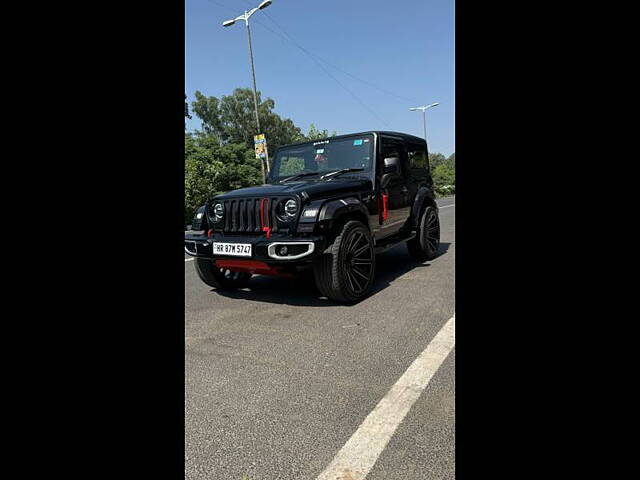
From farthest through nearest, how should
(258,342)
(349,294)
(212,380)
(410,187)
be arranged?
1. (410,187)
2. (349,294)
3. (258,342)
4. (212,380)

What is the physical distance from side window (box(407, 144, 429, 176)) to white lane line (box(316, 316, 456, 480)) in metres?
3.33

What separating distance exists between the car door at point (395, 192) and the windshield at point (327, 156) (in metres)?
0.20

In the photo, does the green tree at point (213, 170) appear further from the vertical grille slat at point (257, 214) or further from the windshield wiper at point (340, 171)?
the vertical grille slat at point (257, 214)

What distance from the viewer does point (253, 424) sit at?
6.47 feet

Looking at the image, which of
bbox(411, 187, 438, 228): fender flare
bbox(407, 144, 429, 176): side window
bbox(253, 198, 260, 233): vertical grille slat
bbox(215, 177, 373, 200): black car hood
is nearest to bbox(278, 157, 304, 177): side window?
bbox(215, 177, 373, 200): black car hood

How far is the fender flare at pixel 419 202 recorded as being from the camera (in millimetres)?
5531

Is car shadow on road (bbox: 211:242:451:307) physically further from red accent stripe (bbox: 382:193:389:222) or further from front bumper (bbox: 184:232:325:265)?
red accent stripe (bbox: 382:193:389:222)

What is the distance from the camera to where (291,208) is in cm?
376

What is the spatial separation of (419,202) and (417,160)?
65cm

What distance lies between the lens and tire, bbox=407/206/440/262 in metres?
5.70
